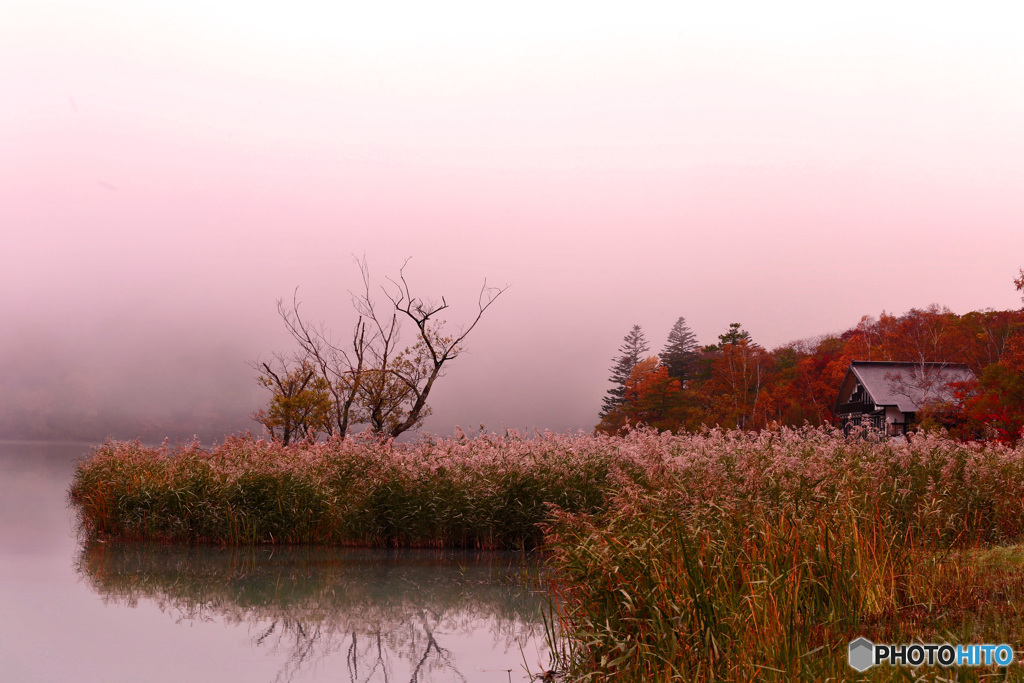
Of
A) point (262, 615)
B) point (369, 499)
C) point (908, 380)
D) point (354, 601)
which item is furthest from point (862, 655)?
point (908, 380)

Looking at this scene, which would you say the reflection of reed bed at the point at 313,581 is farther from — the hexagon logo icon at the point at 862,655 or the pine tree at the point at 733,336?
the pine tree at the point at 733,336

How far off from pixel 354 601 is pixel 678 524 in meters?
4.82

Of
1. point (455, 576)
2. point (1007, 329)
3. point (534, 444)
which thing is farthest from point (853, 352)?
point (455, 576)

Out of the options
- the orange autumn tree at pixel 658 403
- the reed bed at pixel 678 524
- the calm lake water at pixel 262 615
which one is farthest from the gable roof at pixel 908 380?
the calm lake water at pixel 262 615

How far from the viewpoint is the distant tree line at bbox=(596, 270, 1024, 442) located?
37500mm

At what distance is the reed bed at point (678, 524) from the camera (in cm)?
482

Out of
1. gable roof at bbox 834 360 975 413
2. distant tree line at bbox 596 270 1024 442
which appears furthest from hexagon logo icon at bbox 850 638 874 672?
gable roof at bbox 834 360 975 413

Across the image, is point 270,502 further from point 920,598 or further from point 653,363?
point 653,363

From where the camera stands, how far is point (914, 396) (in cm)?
3616

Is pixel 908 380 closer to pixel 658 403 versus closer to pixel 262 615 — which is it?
pixel 658 403

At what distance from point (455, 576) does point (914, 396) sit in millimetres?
33396

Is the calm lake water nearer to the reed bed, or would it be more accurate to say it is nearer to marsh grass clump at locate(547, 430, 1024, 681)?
the reed bed

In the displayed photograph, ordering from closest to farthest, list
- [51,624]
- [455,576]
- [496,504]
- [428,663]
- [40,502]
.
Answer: [428,663]
[51,624]
[455,576]
[496,504]
[40,502]

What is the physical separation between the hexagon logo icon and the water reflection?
2.64 metres
